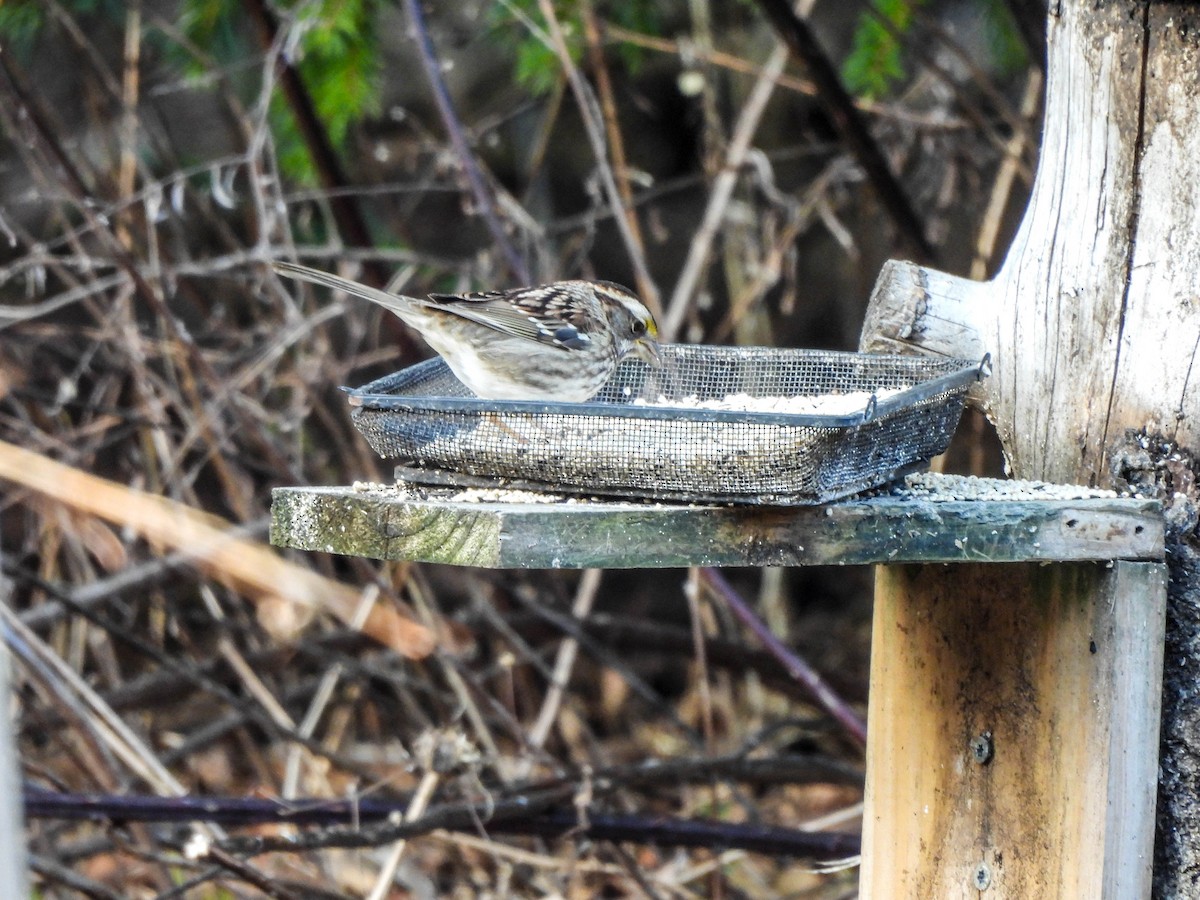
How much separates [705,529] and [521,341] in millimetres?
1634

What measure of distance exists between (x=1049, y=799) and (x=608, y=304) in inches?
74.7

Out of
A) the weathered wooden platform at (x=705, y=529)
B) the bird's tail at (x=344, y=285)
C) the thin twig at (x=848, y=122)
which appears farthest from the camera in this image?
the thin twig at (x=848, y=122)

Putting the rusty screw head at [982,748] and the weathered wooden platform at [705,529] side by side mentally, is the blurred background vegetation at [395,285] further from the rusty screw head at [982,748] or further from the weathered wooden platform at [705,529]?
the weathered wooden platform at [705,529]

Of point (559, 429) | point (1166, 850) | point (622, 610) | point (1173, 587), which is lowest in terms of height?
point (622, 610)

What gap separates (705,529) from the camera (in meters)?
2.13

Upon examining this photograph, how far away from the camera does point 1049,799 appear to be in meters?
2.43

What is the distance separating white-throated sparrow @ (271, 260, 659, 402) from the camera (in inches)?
141

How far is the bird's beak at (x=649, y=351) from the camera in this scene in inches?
130

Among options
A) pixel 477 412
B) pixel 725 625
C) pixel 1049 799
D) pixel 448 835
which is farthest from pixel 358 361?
pixel 1049 799

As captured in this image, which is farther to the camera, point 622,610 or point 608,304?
point 622,610

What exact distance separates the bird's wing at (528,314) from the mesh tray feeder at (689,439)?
82 cm

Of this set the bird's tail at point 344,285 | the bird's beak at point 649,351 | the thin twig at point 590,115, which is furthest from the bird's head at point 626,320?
the bird's tail at point 344,285

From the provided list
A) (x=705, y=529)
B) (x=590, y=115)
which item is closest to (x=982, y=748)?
(x=705, y=529)

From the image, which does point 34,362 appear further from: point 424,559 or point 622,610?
point 424,559
